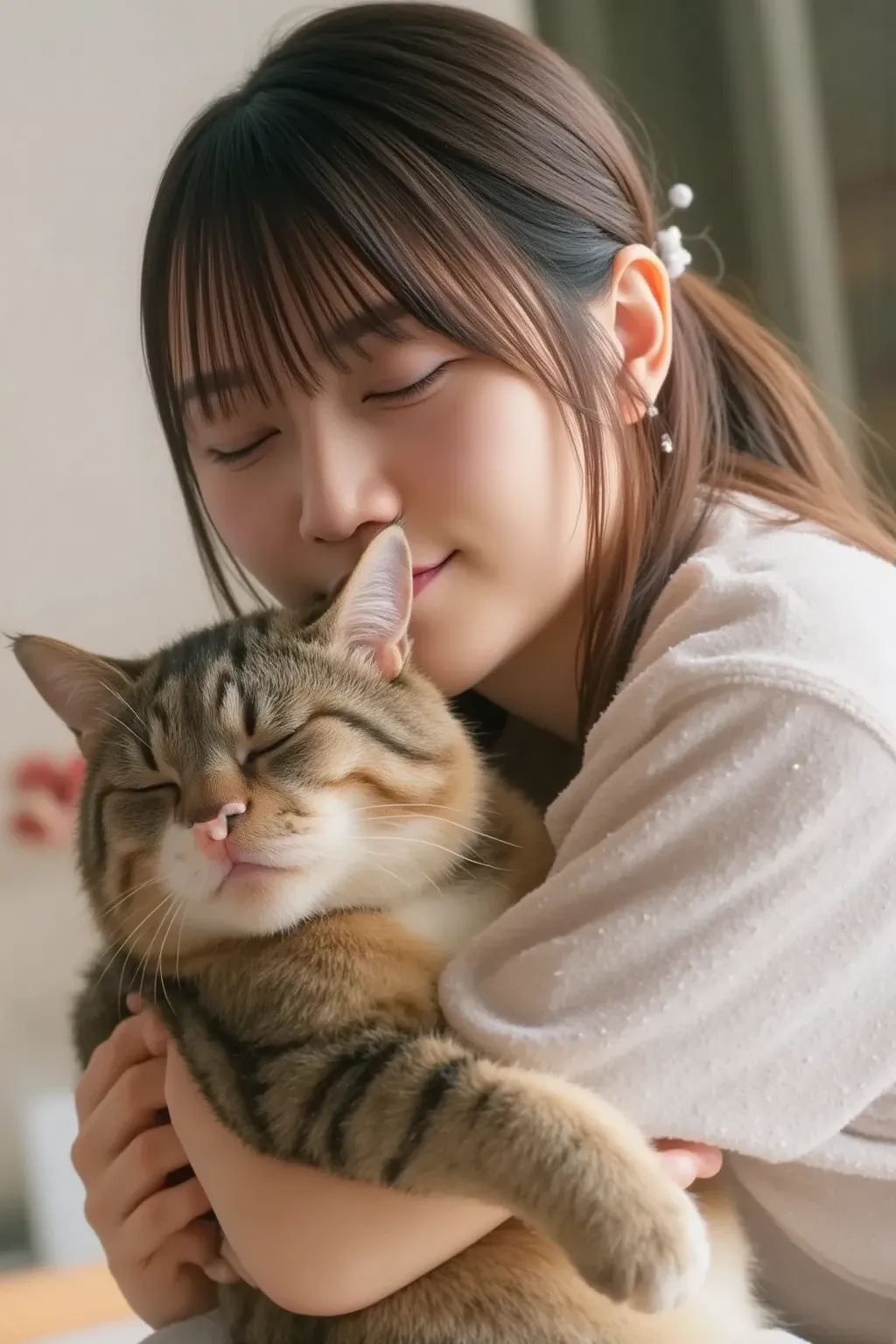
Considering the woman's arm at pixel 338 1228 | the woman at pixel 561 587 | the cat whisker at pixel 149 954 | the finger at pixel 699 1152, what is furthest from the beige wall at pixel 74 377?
the finger at pixel 699 1152

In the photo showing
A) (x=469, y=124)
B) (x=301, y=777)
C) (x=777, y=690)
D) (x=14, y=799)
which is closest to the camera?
(x=777, y=690)

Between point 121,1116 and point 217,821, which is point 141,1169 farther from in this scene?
point 217,821

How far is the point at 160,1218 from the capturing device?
108 cm

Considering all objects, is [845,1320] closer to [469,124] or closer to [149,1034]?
[149,1034]

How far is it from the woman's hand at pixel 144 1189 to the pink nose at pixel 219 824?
243mm

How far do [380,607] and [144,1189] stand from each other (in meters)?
0.55

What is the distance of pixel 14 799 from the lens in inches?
84.3

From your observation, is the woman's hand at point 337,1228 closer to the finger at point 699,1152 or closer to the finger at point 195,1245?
the finger at point 699,1152

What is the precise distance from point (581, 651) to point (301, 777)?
332 millimetres

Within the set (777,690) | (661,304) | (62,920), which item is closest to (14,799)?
(62,920)

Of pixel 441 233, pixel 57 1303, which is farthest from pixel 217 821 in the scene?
pixel 57 1303

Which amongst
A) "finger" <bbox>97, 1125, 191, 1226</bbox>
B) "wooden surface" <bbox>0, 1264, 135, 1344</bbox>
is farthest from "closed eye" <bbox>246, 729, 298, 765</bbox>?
"wooden surface" <bbox>0, 1264, 135, 1344</bbox>

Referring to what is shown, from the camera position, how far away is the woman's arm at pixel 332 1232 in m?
0.85

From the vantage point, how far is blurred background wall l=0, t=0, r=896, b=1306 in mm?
2094
